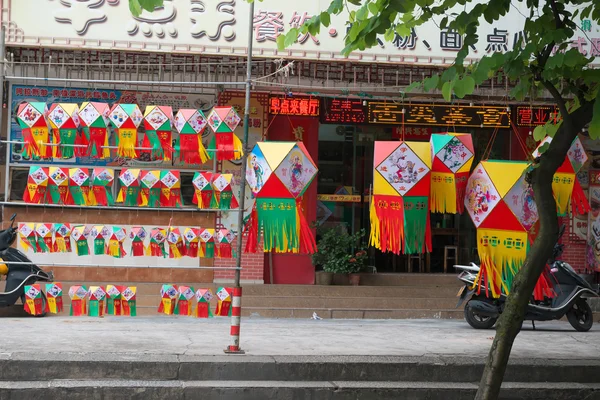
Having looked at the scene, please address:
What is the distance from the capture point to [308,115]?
13000 millimetres

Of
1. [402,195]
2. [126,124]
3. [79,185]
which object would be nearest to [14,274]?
[79,185]

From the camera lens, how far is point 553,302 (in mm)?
10719

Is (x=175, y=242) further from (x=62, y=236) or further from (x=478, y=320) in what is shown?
(x=478, y=320)

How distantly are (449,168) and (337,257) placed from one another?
464 centimetres

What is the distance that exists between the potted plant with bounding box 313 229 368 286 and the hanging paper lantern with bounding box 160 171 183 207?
5.03 meters

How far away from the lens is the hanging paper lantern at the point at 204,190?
8164mm

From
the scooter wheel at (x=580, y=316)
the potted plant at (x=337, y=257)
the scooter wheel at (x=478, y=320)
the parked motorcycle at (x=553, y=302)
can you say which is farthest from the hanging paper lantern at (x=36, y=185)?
the scooter wheel at (x=580, y=316)

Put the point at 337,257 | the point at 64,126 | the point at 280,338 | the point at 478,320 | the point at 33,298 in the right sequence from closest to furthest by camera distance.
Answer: the point at 64,126, the point at 33,298, the point at 280,338, the point at 478,320, the point at 337,257

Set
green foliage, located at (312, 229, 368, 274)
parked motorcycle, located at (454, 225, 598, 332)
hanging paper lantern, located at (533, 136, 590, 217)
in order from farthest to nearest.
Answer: green foliage, located at (312, 229, 368, 274) → parked motorcycle, located at (454, 225, 598, 332) → hanging paper lantern, located at (533, 136, 590, 217)

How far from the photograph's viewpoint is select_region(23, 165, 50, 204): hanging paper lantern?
26.1ft

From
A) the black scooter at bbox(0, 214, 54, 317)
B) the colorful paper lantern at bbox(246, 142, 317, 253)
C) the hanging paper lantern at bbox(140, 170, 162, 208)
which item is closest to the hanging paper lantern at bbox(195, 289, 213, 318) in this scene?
the colorful paper lantern at bbox(246, 142, 317, 253)

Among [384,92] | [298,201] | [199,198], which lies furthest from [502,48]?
[199,198]

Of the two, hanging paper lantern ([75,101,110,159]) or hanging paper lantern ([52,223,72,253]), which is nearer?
hanging paper lantern ([75,101,110,159])

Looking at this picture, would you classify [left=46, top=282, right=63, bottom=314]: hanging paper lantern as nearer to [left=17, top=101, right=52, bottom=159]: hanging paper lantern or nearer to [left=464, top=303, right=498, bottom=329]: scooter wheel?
[left=17, top=101, right=52, bottom=159]: hanging paper lantern
